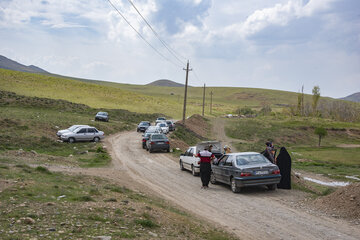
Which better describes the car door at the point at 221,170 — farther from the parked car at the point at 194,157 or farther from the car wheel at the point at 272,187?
the parked car at the point at 194,157

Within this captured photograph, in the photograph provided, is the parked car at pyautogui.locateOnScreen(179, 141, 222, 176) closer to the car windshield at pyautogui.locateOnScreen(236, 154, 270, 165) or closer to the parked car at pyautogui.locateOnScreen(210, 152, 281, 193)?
the parked car at pyautogui.locateOnScreen(210, 152, 281, 193)

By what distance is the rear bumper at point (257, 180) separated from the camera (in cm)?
1339

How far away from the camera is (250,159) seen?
14297mm

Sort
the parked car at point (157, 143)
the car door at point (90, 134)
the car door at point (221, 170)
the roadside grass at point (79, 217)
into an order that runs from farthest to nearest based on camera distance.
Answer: the car door at point (90, 134), the parked car at point (157, 143), the car door at point (221, 170), the roadside grass at point (79, 217)

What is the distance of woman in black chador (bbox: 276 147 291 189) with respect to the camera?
46.7 feet

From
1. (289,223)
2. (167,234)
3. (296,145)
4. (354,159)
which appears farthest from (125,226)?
(296,145)

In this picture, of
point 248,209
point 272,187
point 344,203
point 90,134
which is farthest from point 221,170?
point 90,134

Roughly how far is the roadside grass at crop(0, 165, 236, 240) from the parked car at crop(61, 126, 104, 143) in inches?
855

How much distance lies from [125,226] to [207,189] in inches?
310

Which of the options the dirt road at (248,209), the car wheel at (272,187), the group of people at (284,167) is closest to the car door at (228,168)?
the dirt road at (248,209)

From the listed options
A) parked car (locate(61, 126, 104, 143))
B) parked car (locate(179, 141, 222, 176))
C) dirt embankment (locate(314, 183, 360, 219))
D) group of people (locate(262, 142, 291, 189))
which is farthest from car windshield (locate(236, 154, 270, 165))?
parked car (locate(61, 126, 104, 143))

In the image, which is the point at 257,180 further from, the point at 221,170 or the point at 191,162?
the point at 191,162

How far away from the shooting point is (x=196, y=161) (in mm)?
18750

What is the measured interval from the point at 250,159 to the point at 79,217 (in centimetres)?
833
